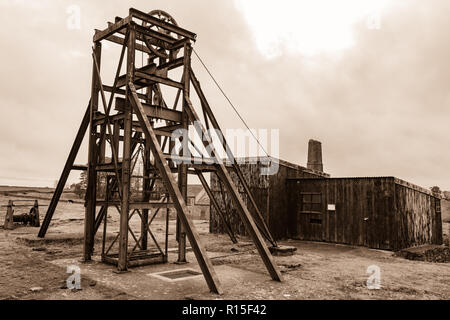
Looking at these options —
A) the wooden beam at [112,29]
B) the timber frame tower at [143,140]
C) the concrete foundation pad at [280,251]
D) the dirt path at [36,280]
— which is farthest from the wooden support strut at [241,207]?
the concrete foundation pad at [280,251]

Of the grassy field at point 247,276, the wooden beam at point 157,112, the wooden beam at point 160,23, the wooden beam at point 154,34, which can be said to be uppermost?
the wooden beam at point 160,23

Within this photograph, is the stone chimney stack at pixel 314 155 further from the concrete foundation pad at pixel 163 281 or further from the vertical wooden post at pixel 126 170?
the vertical wooden post at pixel 126 170

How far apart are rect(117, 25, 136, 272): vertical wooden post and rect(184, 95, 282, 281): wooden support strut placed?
5.28 ft

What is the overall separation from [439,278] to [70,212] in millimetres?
25691

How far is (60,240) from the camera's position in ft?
41.0

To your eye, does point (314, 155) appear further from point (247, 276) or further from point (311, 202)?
point (247, 276)

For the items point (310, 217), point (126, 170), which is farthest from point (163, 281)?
point (310, 217)

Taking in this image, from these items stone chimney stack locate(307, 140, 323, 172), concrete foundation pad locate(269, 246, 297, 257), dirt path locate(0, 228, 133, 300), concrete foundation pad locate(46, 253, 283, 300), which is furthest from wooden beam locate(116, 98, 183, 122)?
stone chimney stack locate(307, 140, 323, 172)

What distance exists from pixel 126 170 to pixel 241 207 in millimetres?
2901

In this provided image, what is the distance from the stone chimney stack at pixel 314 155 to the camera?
931 inches

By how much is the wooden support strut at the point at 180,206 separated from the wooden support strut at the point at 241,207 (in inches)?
55.9

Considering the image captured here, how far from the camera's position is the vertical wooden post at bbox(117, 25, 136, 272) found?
7953 mm

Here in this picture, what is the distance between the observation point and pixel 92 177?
948 cm

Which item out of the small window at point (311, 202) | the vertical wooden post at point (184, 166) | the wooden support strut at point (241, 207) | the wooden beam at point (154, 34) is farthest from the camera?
the small window at point (311, 202)
